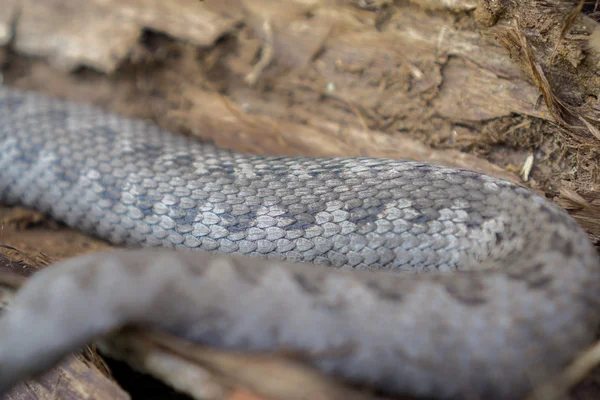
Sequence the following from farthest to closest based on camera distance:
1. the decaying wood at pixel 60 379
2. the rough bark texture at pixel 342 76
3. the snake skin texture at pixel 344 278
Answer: the rough bark texture at pixel 342 76 → the decaying wood at pixel 60 379 → the snake skin texture at pixel 344 278

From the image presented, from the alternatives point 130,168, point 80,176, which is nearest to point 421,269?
point 130,168

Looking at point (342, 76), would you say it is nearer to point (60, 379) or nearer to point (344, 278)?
point (344, 278)

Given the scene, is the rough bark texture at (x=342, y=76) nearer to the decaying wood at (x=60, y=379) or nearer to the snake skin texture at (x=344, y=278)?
the snake skin texture at (x=344, y=278)

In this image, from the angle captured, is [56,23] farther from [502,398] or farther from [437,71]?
[502,398]

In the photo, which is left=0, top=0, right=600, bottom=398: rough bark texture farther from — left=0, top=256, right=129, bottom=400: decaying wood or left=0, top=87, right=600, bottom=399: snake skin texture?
left=0, top=256, right=129, bottom=400: decaying wood

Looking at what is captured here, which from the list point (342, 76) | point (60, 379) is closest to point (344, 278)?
point (60, 379)

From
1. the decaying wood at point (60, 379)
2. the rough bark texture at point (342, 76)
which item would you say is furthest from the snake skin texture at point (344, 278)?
the rough bark texture at point (342, 76)
